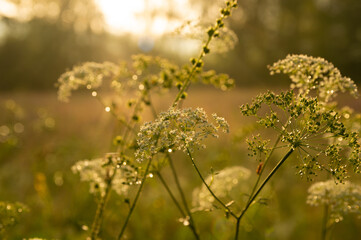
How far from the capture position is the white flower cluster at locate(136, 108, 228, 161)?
1662 mm

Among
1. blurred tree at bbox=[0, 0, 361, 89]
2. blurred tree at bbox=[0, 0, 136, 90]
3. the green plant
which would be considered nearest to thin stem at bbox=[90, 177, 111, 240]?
the green plant

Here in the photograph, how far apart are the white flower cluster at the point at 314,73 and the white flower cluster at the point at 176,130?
54 cm

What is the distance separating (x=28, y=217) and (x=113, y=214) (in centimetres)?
160

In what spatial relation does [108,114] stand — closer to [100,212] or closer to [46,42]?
[100,212]

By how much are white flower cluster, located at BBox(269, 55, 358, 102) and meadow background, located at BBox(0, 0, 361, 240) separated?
0.67 metres

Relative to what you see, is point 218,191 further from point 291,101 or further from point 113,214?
point 113,214

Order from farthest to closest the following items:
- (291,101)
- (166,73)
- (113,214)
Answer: (113,214) → (166,73) → (291,101)

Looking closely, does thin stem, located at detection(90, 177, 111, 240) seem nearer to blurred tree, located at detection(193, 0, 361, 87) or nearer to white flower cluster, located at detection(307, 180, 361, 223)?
white flower cluster, located at detection(307, 180, 361, 223)

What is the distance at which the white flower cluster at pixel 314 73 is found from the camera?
1.96 meters

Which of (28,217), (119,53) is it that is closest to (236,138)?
(28,217)

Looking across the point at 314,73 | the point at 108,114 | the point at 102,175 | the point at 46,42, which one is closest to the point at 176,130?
the point at 314,73

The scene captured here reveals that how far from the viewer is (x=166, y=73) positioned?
244 centimetres

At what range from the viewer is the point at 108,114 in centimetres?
745

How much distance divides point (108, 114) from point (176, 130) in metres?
5.93
